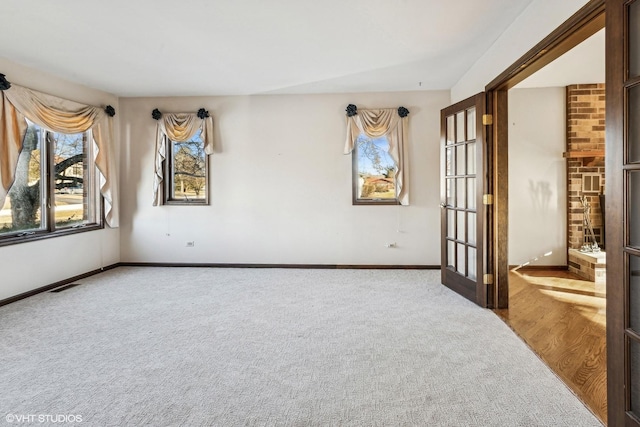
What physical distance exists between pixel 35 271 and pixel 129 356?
2.63 metres

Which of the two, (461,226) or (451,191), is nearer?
(461,226)

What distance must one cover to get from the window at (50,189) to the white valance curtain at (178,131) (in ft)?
2.90

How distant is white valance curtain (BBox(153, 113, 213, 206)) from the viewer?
5797 mm

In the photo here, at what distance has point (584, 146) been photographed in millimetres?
5531

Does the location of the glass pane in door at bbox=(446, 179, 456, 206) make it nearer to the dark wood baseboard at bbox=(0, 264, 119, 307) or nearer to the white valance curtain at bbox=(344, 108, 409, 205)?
the white valance curtain at bbox=(344, 108, 409, 205)

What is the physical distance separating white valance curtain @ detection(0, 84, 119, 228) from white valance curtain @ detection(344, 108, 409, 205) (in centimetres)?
348

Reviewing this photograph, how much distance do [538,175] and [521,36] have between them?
10.4ft

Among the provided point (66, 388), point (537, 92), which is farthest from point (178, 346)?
point (537, 92)

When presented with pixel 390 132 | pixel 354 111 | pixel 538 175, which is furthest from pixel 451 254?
pixel 354 111

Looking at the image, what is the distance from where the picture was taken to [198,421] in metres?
2.04

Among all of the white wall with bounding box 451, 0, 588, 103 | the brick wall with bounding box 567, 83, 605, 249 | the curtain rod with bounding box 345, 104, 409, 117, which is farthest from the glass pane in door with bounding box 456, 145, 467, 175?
the brick wall with bounding box 567, 83, 605, 249

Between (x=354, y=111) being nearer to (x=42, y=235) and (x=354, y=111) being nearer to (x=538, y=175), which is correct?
(x=538, y=175)

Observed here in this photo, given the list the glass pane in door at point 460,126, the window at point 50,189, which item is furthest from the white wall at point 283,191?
the glass pane in door at point 460,126

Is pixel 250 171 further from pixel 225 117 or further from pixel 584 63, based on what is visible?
pixel 584 63
